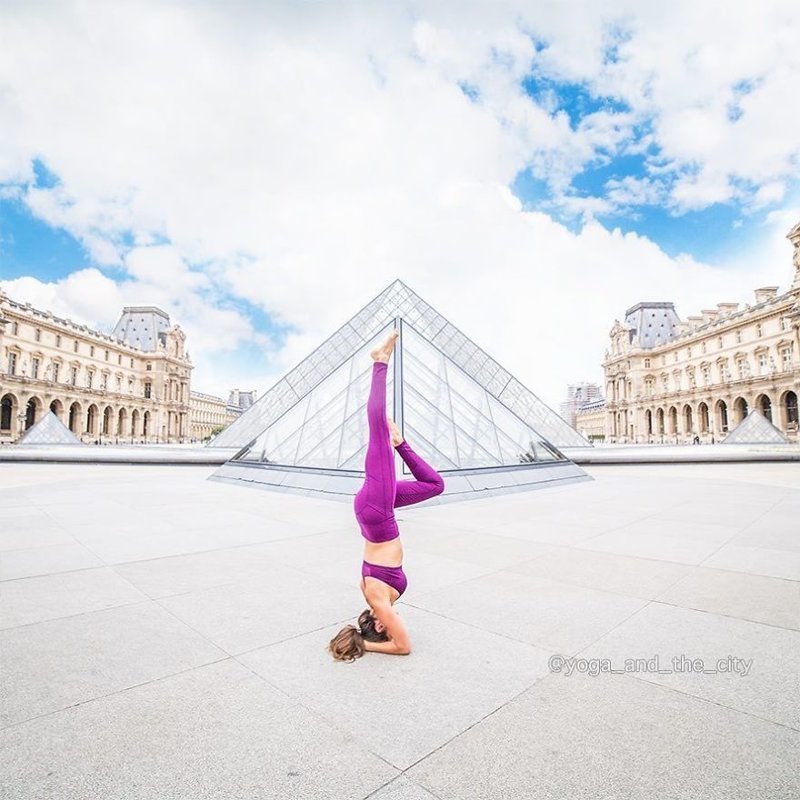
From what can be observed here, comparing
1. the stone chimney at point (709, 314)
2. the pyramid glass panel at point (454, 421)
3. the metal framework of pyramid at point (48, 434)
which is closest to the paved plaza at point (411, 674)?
the pyramid glass panel at point (454, 421)

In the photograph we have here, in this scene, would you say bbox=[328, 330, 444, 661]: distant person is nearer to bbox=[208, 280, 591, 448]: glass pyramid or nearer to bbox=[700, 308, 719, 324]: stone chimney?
bbox=[208, 280, 591, 448]: glass pyramid

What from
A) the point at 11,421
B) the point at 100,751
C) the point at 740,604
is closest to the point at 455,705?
the point at 100,751

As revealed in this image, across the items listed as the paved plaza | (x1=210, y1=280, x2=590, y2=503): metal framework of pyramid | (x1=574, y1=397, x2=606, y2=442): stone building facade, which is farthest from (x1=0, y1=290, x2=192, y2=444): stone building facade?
(x1=574, y1=397, x2=606, y2=442): stone building facade

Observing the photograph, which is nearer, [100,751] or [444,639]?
[100,751]

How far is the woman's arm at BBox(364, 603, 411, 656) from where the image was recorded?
2905mm

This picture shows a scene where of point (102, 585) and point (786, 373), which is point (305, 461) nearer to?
point (102, 585)

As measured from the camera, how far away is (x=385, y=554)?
3076mm

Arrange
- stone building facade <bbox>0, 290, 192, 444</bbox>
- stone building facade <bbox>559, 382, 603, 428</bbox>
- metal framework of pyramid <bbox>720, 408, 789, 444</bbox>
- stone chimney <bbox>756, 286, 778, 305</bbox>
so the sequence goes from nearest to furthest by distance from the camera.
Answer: metal framework of pyramid <bbox>720, 408, 789, 444</bbox>
stone building facade <bbox>0, 290, 192, 444</bbox>
stone chimney <bbox>756, 286, 778, 305</bbox>
stone building facade <bbox>559, 382, 603, 428</bbox>

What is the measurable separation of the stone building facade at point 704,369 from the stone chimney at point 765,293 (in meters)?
0.10

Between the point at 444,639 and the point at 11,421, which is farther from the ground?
the point at 11,421

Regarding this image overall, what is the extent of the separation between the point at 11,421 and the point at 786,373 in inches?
3407

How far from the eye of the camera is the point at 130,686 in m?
2.56

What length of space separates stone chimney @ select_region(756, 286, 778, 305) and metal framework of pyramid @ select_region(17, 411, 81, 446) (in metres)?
77.3

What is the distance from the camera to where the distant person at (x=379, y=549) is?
291 cm
